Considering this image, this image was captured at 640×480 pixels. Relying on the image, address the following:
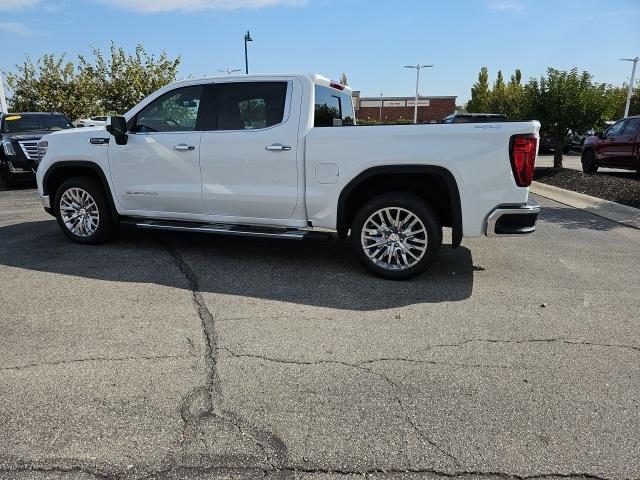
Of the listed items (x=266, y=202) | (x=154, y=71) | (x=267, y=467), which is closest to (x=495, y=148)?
(x=266, y=202)

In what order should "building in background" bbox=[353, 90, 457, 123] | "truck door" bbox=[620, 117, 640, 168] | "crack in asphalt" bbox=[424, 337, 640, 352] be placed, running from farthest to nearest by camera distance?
"building in background" bbox=[353, 90, 457, 123] → "truck door" bbox=[620, 117, 640, 168] → "crack in asphalt" bbox=[424, 337, 640, 352]

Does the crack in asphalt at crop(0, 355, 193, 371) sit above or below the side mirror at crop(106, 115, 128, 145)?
below

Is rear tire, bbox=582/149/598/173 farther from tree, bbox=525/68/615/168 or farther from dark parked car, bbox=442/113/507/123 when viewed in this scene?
dark parked car, bbox=442/113/507/123

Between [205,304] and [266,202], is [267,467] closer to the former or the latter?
[205,304]

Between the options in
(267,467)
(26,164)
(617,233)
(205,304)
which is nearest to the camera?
(267,467)

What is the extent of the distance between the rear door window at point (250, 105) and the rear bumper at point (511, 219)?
2320 millimetres

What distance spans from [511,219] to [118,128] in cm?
428

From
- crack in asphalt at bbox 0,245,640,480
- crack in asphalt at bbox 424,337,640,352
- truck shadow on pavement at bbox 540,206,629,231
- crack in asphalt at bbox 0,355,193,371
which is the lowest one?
truck shadow on pavement at bbox 540,206,629,231

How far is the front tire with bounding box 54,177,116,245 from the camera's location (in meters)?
6.30

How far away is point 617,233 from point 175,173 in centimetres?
631

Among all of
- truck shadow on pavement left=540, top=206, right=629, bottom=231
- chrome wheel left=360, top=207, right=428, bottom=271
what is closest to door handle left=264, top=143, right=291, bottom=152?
chrome wheel left=360, top=207, right=428, bottom=271

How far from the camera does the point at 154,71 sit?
26344 millimetres

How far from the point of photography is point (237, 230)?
560cm

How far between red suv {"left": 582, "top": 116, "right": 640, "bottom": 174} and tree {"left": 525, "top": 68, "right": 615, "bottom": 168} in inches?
24.2
